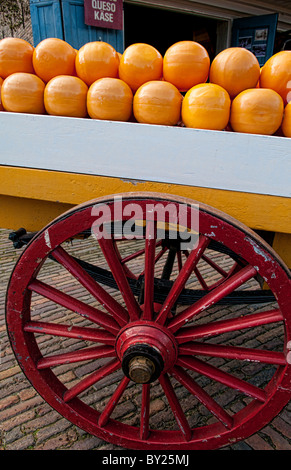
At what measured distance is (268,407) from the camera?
1.23m

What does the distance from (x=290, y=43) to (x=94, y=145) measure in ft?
22.4

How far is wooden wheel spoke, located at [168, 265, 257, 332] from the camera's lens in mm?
1161

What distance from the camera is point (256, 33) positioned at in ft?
A: 17.3

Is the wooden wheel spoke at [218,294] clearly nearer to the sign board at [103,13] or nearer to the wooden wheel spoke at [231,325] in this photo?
the wooden wheel spoke at [231,325]

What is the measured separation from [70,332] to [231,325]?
2.24ft

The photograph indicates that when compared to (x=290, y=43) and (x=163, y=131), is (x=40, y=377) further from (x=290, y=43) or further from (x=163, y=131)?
(x=290, y=43)

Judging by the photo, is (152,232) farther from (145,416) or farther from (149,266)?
(145,416)

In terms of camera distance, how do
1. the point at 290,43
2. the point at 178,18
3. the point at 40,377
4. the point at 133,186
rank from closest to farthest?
the point at 133,186 < the point at 40,377 < the point at 290,43 < the point at 178,18

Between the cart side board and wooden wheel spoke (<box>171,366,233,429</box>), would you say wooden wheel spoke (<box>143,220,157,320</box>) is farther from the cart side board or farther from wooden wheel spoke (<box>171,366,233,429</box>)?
wooden wheel spoke (<box>171,366,233,429</box>)

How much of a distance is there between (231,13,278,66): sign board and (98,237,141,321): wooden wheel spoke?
5536mm

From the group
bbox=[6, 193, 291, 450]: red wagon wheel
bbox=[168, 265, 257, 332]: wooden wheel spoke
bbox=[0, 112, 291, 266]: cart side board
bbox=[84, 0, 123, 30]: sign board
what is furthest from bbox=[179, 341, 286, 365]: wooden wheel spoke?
bbox=[84, 0, 123, 30]: sign board

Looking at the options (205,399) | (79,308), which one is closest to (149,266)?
(79,308)

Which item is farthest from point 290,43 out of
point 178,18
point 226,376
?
point 226,376

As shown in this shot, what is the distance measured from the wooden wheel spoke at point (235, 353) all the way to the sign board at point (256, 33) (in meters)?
5.63
